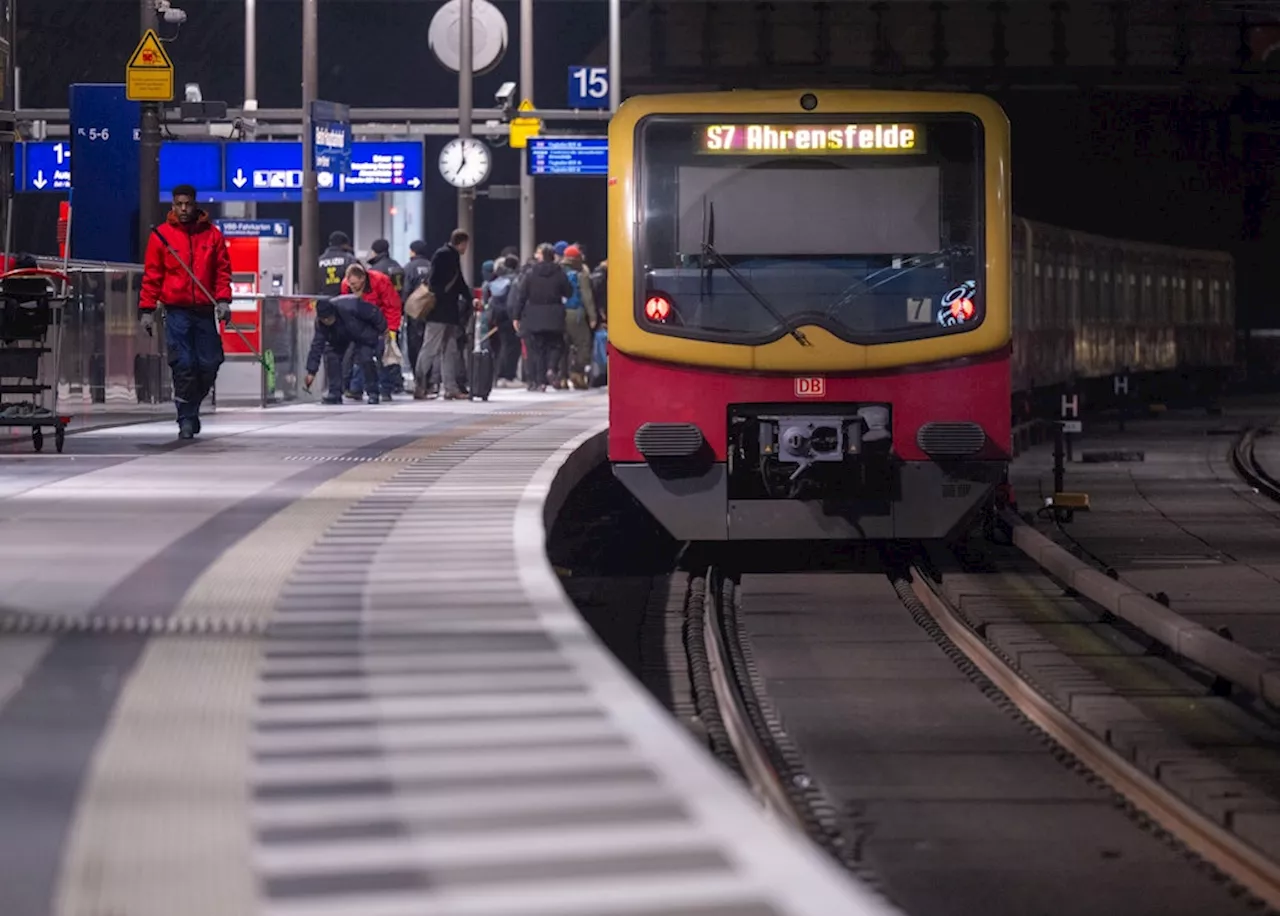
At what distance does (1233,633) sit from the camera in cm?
1184

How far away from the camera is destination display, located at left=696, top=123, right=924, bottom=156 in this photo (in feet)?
45.9

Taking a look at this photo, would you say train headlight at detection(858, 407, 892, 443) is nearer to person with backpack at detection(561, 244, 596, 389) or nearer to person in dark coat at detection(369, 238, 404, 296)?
person in dark coat at detection(369, 238, 404, 296)

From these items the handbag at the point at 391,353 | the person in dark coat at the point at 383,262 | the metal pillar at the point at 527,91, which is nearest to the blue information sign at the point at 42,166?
the metal pillar at the point at 527,91

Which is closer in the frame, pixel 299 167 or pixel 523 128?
pixel 523 128

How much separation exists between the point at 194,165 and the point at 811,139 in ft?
110

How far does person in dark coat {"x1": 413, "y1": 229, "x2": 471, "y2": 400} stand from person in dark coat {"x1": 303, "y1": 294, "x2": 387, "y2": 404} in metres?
1.03

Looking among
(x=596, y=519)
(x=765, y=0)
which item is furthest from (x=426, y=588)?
(x=765, y=0)

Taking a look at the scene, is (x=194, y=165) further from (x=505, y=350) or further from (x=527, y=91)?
(x=505, y=350)

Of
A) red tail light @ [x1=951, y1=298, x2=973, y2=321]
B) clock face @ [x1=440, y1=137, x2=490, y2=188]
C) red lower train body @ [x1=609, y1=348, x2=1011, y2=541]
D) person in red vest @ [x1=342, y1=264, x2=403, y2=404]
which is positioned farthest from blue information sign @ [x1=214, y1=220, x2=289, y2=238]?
red tail light @ [x1=951, y1=298, x2=973, y2=321]

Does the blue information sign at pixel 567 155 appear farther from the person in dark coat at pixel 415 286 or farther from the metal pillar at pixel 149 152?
the metal pillar at pixel 149 152

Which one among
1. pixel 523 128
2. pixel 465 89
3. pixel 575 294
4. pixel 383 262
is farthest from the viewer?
pixel 523 128

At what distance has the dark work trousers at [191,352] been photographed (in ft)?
57.5

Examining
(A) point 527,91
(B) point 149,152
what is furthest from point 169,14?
(A) point 527,91

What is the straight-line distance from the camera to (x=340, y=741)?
6.00 meters
